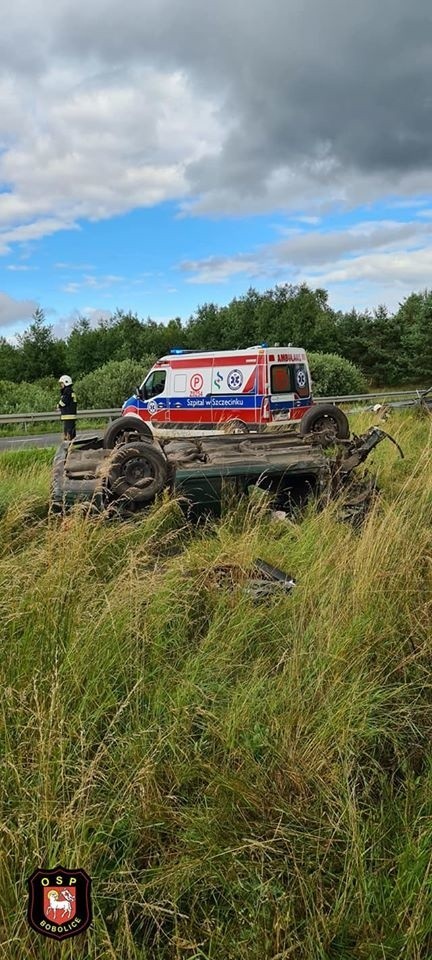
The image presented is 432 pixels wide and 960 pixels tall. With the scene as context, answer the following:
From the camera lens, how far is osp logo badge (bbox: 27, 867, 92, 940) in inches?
59.5

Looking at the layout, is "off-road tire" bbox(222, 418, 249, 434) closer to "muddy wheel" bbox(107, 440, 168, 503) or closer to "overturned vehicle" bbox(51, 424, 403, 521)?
"overturned vehicle" bbox(51, 424, 403, 521)

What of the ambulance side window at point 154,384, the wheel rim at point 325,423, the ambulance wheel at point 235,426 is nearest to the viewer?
the wheel rim at point 325,423

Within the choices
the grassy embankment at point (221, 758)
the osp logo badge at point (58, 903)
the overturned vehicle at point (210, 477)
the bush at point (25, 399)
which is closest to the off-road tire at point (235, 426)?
the overturned vehicle at point (210, 477)

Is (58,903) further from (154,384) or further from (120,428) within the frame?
(154,384)

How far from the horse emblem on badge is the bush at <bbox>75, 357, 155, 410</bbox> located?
43.7 feet

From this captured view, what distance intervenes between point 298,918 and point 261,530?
354 centimetres

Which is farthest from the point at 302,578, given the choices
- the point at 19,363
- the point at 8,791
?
the point at 19,363

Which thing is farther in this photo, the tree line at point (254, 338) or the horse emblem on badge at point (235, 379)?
the tree line at point (254, 338)

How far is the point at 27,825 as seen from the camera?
5.71 feet

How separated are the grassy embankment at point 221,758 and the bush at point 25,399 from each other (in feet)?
69.4

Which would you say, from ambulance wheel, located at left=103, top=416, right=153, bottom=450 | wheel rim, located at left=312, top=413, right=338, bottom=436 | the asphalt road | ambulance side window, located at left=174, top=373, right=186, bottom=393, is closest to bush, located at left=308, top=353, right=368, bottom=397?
the asphalt road

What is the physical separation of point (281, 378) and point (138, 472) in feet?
23.0

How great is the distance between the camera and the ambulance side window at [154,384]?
13.3 meters

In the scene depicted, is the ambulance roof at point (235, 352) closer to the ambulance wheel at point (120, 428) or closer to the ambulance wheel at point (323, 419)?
the ambulance wheel at point (323, 419)
